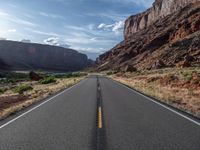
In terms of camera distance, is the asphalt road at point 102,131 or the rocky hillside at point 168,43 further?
the rocky hillside at point 168,43

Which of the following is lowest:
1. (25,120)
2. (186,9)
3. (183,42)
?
(25,120)

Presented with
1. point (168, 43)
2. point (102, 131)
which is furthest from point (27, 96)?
point (168, 43)

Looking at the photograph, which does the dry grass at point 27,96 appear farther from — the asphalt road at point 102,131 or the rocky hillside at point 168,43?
the rocky hillside at point 168,43

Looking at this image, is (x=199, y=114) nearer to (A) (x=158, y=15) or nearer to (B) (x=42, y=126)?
(B) (x=42, y=126)

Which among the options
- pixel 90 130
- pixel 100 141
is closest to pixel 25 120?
pixel 90 130

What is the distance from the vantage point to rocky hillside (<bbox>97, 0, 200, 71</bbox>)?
8394 centimetres

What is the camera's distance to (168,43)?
11675 cm

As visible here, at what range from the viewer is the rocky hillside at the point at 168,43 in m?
83.9

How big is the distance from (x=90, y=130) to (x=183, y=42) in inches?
3491

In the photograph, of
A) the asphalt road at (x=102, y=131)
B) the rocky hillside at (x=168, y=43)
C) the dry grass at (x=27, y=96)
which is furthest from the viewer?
the rocky hillside at (x=168, y=43)

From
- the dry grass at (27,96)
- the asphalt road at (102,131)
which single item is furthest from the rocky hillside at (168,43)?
the asphalt road at (102,131)

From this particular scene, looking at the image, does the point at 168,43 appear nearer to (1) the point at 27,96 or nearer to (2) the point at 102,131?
(1) the point at 27,96

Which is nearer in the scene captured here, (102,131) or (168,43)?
(102,131)

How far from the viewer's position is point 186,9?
133 metres
